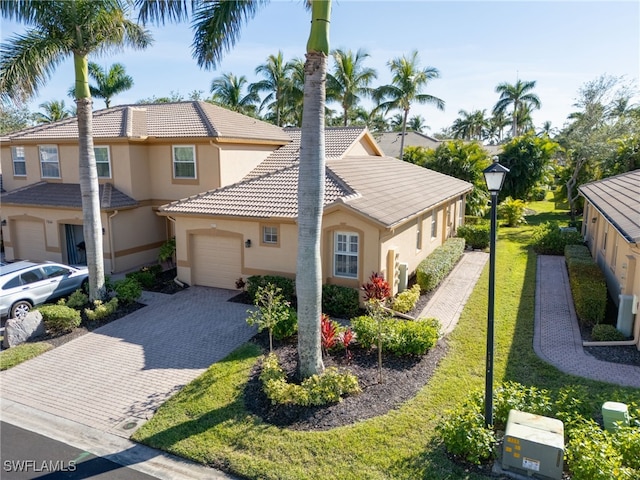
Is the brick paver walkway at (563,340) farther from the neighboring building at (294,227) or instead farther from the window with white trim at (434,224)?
the window with white trim at (434,224)

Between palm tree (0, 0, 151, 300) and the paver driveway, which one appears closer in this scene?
the paver driveway

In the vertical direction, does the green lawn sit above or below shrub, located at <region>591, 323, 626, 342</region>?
below

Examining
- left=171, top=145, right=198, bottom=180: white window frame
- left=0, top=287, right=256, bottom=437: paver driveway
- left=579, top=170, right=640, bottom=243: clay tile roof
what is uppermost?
left=171, top=145, right=198, bottom=180: white window frame

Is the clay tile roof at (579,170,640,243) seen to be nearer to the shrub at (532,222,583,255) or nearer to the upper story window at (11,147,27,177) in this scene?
the shrub at (532,222,583,255)

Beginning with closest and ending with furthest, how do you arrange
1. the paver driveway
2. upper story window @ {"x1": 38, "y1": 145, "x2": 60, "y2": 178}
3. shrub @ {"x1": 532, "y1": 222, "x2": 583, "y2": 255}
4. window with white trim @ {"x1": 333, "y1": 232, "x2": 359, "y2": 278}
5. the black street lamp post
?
the black street lamp post → the paver driveway → window with white trim @ {"x1": 333, "y1": 232, "x2": 359, "y2": 278} → upper story window @ {"x1": 38, "y1": 145, "x2": 60, "y2": 178} → shrub @ {"x1": 532, "y1": 222, "x2": 583, "y2": 255}

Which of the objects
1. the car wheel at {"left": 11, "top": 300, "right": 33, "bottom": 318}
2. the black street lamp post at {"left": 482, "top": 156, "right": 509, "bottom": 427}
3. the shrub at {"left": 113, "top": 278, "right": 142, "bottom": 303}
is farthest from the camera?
the shrub at {"left": 113, "top": 278, "right": 142, "bottom": 303}

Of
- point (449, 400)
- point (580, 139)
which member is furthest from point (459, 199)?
point (449, 400)

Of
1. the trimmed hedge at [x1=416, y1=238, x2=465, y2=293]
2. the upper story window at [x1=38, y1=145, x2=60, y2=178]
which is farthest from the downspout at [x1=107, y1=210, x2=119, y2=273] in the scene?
the trimmed hedge at [x1=416, y1=238, x2=465, y2=293]

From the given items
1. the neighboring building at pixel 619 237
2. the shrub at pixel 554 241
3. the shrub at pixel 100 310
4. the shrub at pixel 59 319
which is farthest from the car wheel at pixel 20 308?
the shrub at pixel 554 241
